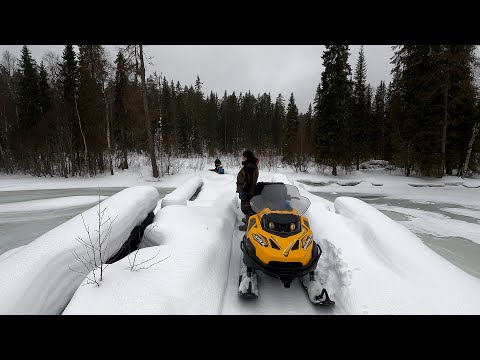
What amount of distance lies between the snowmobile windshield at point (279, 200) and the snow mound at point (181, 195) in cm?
271

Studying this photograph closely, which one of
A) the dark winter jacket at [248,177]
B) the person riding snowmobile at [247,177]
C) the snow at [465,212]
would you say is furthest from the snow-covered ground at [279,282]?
the snow at [465,212]

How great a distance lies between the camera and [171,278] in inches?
114

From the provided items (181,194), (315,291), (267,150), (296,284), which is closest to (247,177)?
(296,284)

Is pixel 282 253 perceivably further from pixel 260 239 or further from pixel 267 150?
pixel 267 150

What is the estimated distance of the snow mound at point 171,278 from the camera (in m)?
2.39

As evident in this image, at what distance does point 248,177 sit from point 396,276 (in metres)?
3.24

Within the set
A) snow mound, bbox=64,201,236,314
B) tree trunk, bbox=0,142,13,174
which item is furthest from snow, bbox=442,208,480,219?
tree trunk, bbox=0,142,13,174

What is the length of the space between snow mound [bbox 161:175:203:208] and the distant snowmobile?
3043 mm

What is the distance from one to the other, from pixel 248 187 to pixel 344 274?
271 centimetres

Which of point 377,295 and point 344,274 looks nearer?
point 377,295

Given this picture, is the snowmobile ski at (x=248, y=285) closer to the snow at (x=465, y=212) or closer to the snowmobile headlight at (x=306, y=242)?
the snowmobile headlight at (x=306, y=242)

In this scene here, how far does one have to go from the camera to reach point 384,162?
2677 centimetres

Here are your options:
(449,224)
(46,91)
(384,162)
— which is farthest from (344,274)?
(46,91)
